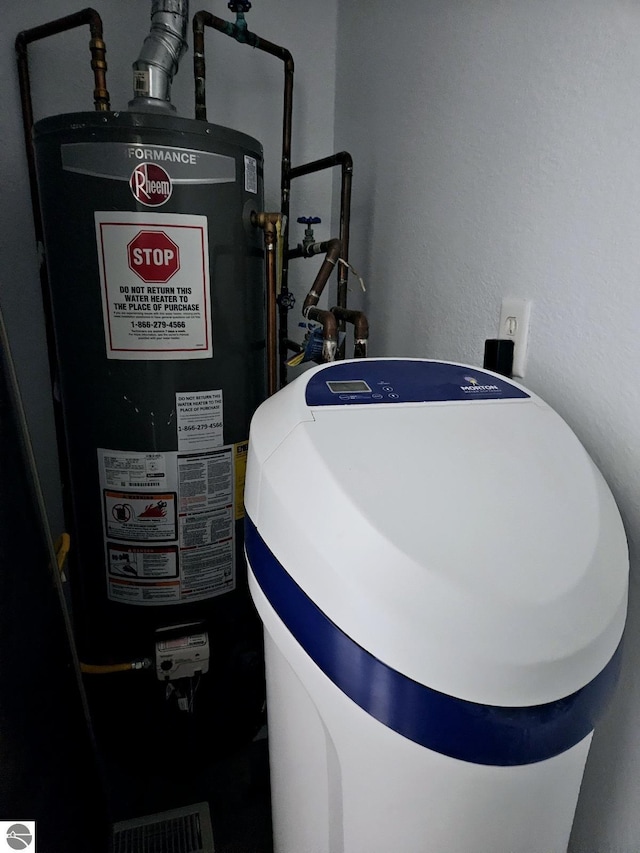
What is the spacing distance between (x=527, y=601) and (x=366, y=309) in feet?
3.26

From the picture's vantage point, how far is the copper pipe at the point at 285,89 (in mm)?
1043

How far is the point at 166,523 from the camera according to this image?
0.88 metres

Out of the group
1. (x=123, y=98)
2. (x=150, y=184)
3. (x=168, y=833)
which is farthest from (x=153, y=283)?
(x=168, y=833)

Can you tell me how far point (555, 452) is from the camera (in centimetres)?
50

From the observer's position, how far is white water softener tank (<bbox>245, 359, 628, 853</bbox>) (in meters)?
0.37

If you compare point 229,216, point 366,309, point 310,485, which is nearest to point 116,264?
point 229,216

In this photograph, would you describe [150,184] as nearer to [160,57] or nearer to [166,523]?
[160,57]

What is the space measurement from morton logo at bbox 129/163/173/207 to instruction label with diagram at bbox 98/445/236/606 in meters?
0.39

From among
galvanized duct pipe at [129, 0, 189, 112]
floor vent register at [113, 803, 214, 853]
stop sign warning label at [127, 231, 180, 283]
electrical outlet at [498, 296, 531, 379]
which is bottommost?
floor vent register at [113, 803, 214, 853]

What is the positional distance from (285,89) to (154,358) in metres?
0.82

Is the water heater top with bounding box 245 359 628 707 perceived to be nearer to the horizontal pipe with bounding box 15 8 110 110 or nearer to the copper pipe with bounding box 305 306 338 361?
the copper pipe with bounding box 305 306 338 361

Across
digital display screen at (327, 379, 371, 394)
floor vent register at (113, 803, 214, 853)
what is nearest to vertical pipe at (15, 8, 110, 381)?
digital display screen at (327, 379, 371, 394)

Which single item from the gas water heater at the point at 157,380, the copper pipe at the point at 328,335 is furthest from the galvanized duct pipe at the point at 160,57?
the copper pipe at the point at 328,335

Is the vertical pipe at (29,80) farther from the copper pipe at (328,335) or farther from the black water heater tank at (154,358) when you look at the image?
the copper pipe at (328,335)
